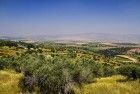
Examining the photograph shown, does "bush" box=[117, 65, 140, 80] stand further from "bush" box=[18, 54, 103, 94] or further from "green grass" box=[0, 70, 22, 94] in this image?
"green grass" box=[0, 70, 22, 94]

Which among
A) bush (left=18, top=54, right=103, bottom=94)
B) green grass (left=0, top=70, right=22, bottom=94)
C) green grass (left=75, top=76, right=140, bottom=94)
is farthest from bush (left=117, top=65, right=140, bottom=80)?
green grass (left=0, top=70, right=22, bottom=94)

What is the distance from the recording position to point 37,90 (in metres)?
65.8

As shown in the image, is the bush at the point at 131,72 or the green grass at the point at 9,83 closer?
the green grass at the point at 9,83

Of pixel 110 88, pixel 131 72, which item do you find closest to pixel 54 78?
pixel 110 88

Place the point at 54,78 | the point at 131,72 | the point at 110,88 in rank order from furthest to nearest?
the point at 131,72, the point at 110,88, the point at 54,78

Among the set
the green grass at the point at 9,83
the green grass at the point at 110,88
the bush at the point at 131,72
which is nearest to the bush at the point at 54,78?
the green grass at the point at 9,83

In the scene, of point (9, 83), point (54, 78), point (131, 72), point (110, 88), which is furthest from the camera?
point (131, 72)

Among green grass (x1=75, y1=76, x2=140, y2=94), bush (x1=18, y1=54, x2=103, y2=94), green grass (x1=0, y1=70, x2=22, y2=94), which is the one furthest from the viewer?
green grass (x1=75, y1=76, x2=140, y2=94)

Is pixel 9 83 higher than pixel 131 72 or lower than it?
lower

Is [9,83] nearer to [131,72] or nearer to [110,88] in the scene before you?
[110,88]

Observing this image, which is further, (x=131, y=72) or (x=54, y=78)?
(x=131, y=72)

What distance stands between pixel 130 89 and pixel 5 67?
143ft

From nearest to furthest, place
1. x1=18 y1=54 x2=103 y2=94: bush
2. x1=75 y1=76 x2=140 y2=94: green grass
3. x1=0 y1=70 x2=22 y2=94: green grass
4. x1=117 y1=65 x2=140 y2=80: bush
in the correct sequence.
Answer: x1=0 y1=70 x2=22 y2=94: green grass, x1=18 y1=54 x2=103 y2=94: bush, x1=75 y1=76 x2=140 y2=94: green grass, x1=117 y1=65 x2=140 y2=80: bush

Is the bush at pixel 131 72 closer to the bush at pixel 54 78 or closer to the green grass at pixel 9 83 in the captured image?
the bush at pixel 54 78
